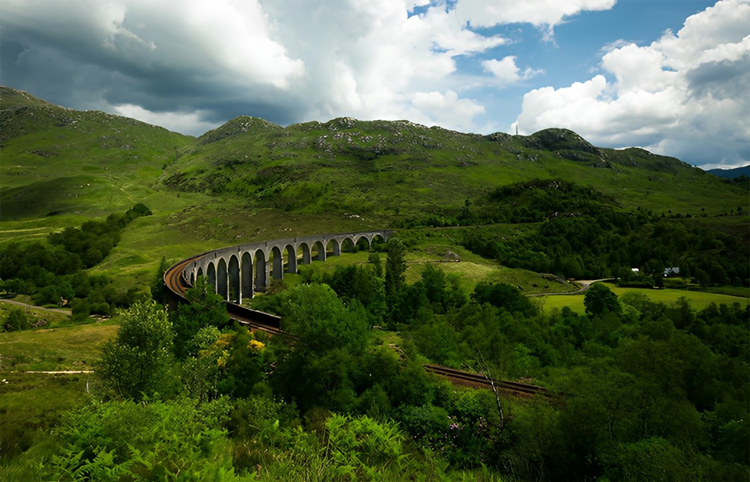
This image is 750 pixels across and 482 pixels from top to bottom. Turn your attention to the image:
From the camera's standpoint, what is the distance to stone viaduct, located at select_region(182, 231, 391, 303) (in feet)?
223

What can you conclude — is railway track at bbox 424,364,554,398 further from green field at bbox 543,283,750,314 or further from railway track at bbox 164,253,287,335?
green field at bbox 543,283,750,314

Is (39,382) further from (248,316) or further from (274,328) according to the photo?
(274,328)

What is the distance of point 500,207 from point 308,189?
91153mm

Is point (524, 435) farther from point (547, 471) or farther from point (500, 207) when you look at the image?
point (500, 207)

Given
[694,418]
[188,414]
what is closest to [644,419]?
[694,418]

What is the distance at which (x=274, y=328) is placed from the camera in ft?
132

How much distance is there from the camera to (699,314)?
55844mm

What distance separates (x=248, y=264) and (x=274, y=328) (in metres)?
41.1

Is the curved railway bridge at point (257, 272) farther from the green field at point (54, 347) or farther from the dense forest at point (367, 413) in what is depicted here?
the green field at point (54, 347)

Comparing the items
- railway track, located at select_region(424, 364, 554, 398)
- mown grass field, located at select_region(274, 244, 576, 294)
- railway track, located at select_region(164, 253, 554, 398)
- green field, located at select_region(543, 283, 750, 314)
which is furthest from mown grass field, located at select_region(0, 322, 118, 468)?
green field, located at select_region(543, 283, 750, 314)

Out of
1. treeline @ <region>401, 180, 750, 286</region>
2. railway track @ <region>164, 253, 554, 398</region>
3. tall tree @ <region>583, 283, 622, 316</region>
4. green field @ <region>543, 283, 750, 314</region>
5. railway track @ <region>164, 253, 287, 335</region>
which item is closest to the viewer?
railway track @ <region>164, 253, 554, 398</region>

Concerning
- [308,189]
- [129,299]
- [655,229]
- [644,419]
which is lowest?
[129,299]

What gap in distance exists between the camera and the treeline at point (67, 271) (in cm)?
7969

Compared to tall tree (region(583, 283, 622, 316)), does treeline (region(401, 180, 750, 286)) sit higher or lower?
higher
